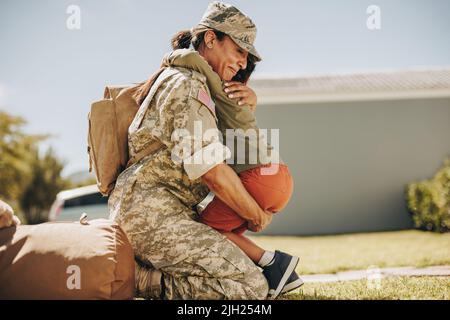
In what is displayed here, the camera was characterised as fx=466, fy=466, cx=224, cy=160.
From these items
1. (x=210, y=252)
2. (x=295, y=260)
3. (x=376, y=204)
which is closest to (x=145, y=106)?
(x=210, y=252)

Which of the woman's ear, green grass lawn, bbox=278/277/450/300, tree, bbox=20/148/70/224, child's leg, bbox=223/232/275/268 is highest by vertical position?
the woman's ear

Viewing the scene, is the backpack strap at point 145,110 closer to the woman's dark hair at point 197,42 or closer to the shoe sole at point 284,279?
the woman's dark hair at point 197,42

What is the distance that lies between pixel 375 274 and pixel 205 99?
229cm

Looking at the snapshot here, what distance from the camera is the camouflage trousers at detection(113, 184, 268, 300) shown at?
8.16ft

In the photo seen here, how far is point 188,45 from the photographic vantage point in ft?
9.82

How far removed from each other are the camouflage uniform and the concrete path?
137 cm

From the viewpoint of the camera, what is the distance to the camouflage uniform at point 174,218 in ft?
7.94

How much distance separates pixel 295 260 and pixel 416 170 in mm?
10272

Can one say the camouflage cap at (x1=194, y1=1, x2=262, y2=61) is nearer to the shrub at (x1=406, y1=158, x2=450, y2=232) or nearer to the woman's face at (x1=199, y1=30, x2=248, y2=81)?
the woman's face at (x1=199, y1=30, x2=248, y2=81)

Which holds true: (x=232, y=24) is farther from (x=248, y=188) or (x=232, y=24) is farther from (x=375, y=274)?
(x=375, y=274)

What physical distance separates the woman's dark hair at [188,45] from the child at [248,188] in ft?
0.73

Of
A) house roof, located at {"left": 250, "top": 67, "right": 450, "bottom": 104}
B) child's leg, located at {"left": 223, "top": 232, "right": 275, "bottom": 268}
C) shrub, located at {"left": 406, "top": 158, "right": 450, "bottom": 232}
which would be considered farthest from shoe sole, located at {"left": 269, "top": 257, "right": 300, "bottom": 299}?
house roof, located at {"left": 250, "top": 67, "right": 450, "bottom": 104}

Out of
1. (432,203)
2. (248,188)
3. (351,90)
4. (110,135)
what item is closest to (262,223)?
(248,188)

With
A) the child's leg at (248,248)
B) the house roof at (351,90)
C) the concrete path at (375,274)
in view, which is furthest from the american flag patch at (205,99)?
the house roof at (351,90)
